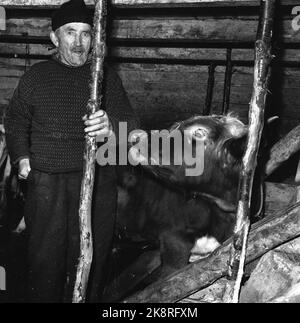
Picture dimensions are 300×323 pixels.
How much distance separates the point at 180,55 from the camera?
6.27 metres

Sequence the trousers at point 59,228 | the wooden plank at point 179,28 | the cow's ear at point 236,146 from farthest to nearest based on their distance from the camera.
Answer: the wooden plank at point 179,28 < the cow's ear at point 236,146 < the trousers at point 59,228

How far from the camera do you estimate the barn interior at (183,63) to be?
5.29 m

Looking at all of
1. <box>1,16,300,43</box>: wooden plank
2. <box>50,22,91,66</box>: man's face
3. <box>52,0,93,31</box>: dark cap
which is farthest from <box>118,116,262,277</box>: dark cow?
<box>1,16,300,43</box>: wooden plank

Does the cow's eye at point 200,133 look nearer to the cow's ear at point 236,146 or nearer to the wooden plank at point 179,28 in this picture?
the cow's ear at point 236,146

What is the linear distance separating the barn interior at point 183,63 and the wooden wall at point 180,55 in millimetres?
13

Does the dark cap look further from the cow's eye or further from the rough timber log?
the rough timber log

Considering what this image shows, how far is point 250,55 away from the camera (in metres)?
5.85

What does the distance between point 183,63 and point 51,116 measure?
3386 mm

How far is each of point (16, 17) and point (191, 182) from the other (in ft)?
13.5

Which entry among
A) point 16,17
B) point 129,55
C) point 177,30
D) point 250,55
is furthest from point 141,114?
point 16,17

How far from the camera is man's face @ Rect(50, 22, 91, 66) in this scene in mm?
3357

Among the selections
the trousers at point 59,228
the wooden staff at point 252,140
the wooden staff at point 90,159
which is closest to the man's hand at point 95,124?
the wooden staff at point 90,159

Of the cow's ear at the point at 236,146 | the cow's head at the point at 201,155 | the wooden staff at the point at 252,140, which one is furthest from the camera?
the cow's head at the point at 201,155
